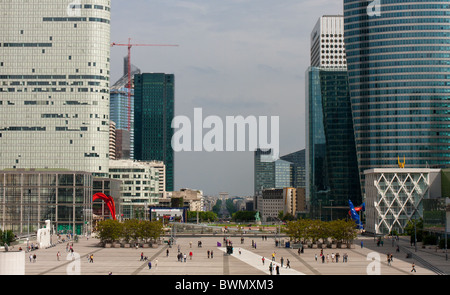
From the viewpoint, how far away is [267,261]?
284 feet

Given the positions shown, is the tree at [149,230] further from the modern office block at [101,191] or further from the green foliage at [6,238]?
the modern office block at [101,191]

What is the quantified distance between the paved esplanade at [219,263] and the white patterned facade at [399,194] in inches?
1923

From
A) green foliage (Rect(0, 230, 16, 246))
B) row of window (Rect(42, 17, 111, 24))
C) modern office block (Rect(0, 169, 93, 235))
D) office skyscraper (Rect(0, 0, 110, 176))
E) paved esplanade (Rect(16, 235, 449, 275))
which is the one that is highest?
row of window (Rect(42, 17, 111, 24))

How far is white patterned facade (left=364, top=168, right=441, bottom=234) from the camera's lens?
159 metres

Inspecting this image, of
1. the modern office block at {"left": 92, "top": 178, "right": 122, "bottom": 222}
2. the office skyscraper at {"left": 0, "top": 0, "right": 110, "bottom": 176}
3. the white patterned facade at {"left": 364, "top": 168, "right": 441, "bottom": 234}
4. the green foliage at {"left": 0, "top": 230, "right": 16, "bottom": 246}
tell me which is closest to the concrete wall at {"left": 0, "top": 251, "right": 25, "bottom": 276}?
the green foliage at {"left": 0, "top": 230, "right": 16, "bottom": 246}

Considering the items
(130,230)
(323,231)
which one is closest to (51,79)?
(130,230)

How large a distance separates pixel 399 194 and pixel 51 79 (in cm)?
9994

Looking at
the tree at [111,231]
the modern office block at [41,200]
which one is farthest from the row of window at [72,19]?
the tree at [111,231]

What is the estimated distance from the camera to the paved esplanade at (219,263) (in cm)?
7300

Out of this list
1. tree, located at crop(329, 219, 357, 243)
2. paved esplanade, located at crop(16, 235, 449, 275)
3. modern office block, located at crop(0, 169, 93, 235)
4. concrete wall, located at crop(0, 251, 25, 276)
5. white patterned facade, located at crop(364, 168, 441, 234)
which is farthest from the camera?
white patterned facade, located at crop(364, 168, 441, 234)

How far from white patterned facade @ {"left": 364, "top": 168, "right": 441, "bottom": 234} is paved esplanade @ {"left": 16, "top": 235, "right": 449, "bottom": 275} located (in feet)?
160

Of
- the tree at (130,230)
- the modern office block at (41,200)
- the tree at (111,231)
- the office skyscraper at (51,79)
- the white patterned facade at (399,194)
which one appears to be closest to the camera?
the tree at (111,231)

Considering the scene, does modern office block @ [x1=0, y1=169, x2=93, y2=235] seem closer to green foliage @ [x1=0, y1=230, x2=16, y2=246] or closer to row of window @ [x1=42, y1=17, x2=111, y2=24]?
green foliage @ [x1=0, y1=230, x2=16, y2=246]
